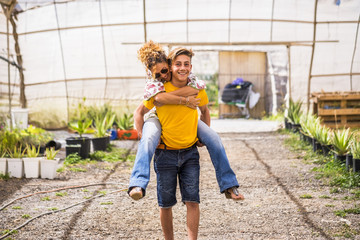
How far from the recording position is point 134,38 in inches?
381

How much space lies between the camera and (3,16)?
9477 millimetres

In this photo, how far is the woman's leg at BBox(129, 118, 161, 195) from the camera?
2.08m

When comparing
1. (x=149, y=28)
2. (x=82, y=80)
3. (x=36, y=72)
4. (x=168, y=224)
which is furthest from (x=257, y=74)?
(x=168, y=224)

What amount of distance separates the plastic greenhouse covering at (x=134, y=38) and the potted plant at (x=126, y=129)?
54.5 inches

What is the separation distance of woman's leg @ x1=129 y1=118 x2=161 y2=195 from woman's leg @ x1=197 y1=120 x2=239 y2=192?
0.86ft

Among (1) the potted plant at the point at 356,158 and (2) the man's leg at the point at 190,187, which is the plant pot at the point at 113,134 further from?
(2) the man's leg at the point at 190,187

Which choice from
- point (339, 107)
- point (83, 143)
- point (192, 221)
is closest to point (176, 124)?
point (192, 221)

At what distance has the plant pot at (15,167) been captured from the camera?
4633mm

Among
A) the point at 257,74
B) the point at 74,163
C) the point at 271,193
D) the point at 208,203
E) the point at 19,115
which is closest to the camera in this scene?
the point at 208,203

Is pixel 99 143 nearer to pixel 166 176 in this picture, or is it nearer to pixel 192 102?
pixel 166 176

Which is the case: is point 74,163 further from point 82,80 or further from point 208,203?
point 82,80

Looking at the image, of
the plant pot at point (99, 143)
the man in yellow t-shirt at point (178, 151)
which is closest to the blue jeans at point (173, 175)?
the man in yellow t-shirt at point (178, 151)

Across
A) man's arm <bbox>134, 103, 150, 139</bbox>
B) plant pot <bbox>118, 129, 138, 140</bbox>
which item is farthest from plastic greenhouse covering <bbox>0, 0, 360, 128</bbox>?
man's arm <bbox>134, 103, 150, 139</bbox>

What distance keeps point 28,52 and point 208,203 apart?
300 inches
